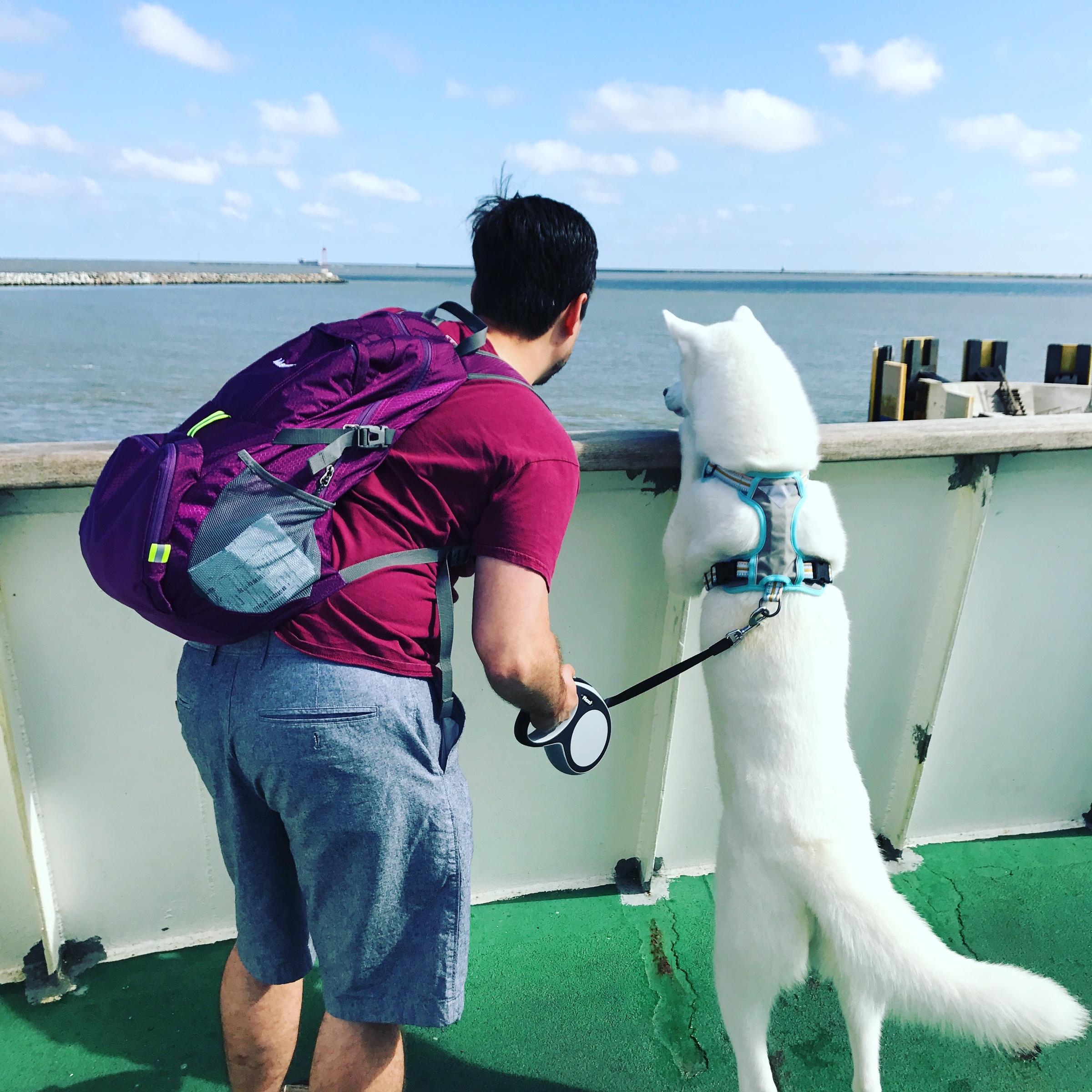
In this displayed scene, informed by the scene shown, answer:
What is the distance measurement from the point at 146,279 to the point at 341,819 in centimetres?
10727

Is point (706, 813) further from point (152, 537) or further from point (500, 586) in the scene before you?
point (152, 537)

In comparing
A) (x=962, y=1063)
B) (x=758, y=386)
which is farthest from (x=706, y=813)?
(x=758, y=386)

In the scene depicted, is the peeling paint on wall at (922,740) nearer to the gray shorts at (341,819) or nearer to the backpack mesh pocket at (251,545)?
the gray shorts at (341,819)

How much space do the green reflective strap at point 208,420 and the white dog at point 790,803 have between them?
3.56 feet

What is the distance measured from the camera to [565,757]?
182cm

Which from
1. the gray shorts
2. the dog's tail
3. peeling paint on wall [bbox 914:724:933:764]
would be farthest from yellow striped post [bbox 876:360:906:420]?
the gray shorts

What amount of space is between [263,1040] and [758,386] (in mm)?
1822

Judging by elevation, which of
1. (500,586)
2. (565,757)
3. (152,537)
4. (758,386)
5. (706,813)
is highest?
(758,386)

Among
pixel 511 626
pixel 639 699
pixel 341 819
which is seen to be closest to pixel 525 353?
pixel 511 626

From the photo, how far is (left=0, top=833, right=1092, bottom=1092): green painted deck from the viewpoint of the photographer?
6.63ft

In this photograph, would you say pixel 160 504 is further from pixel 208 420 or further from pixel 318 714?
pixel 318 714

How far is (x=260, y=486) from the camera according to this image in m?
1.24

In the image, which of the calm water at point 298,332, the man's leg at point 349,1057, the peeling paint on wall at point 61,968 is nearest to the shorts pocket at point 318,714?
the man's leg at point 349,1057

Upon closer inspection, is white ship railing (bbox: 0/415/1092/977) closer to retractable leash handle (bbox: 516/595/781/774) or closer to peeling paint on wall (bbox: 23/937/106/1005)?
peeling paint on wall (bbox: 23/937/106/1005)
